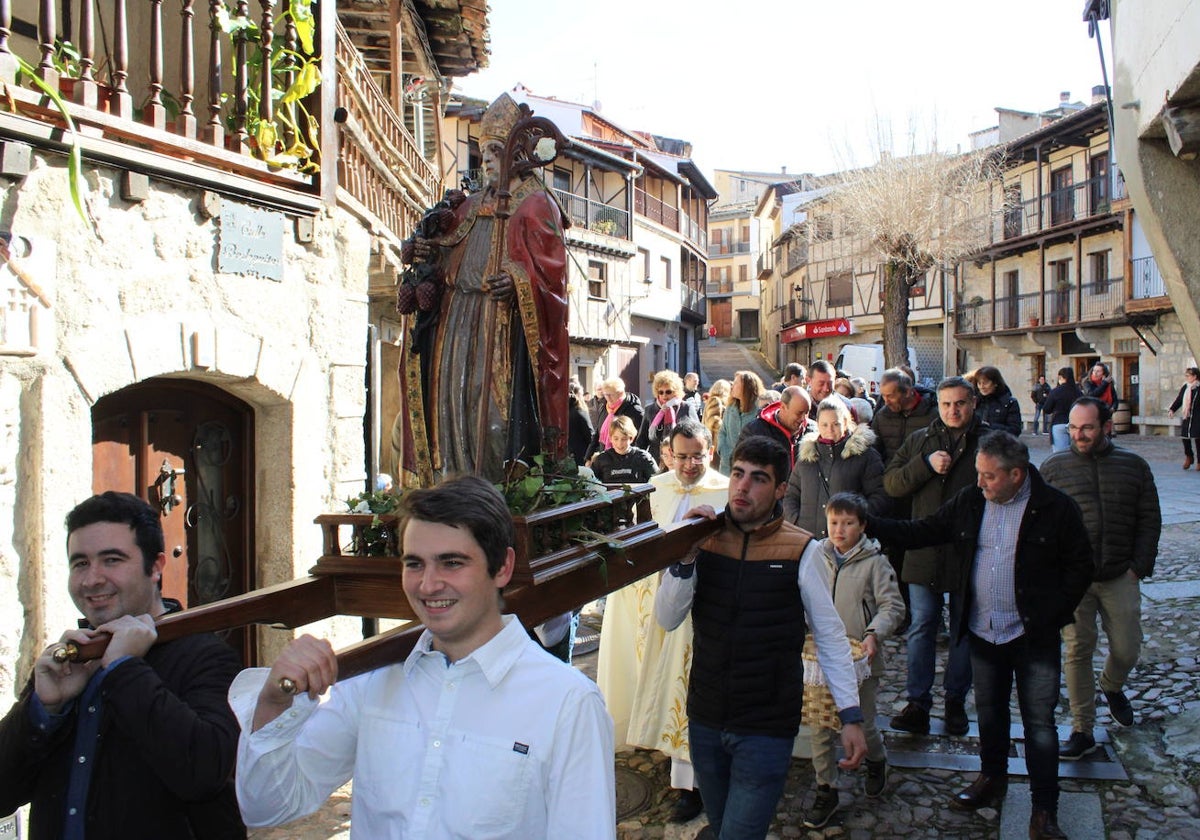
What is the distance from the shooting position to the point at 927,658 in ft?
17.8

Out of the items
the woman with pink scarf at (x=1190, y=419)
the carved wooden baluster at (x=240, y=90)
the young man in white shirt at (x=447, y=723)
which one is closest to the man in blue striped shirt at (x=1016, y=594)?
the young man in white shirt at (x=447, y=723)

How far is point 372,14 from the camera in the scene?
8867mm

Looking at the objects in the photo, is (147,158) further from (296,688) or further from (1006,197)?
(1006,197)

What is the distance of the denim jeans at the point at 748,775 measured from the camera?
10.2ft

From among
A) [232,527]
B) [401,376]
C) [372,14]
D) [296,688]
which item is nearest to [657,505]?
[401,376]

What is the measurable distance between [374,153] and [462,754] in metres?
6.44

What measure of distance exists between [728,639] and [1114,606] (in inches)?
119

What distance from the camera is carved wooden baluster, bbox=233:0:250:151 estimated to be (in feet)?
16.7

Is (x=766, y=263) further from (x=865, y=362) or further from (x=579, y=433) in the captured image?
(x=579, y=433)

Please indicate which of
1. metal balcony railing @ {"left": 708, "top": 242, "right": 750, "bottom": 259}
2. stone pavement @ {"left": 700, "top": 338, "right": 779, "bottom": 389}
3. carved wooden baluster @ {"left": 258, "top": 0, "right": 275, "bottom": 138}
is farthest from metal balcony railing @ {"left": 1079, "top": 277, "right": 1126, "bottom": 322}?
metal balcony railing @ {"left": 708, "top": 242, "right": 750, "bottom": 259}

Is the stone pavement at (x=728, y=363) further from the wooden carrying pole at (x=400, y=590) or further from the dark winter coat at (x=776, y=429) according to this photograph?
the wooden carrying pole at (x=400, y=590)

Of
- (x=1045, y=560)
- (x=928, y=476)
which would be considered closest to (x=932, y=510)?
(x=928, y=476)

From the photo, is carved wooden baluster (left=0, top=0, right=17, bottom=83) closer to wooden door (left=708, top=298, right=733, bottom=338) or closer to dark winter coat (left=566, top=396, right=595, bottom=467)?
→ dark winter coat (left=566, top=396, right=595, bottom=467)

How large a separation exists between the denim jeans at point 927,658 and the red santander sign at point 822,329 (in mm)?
36577
